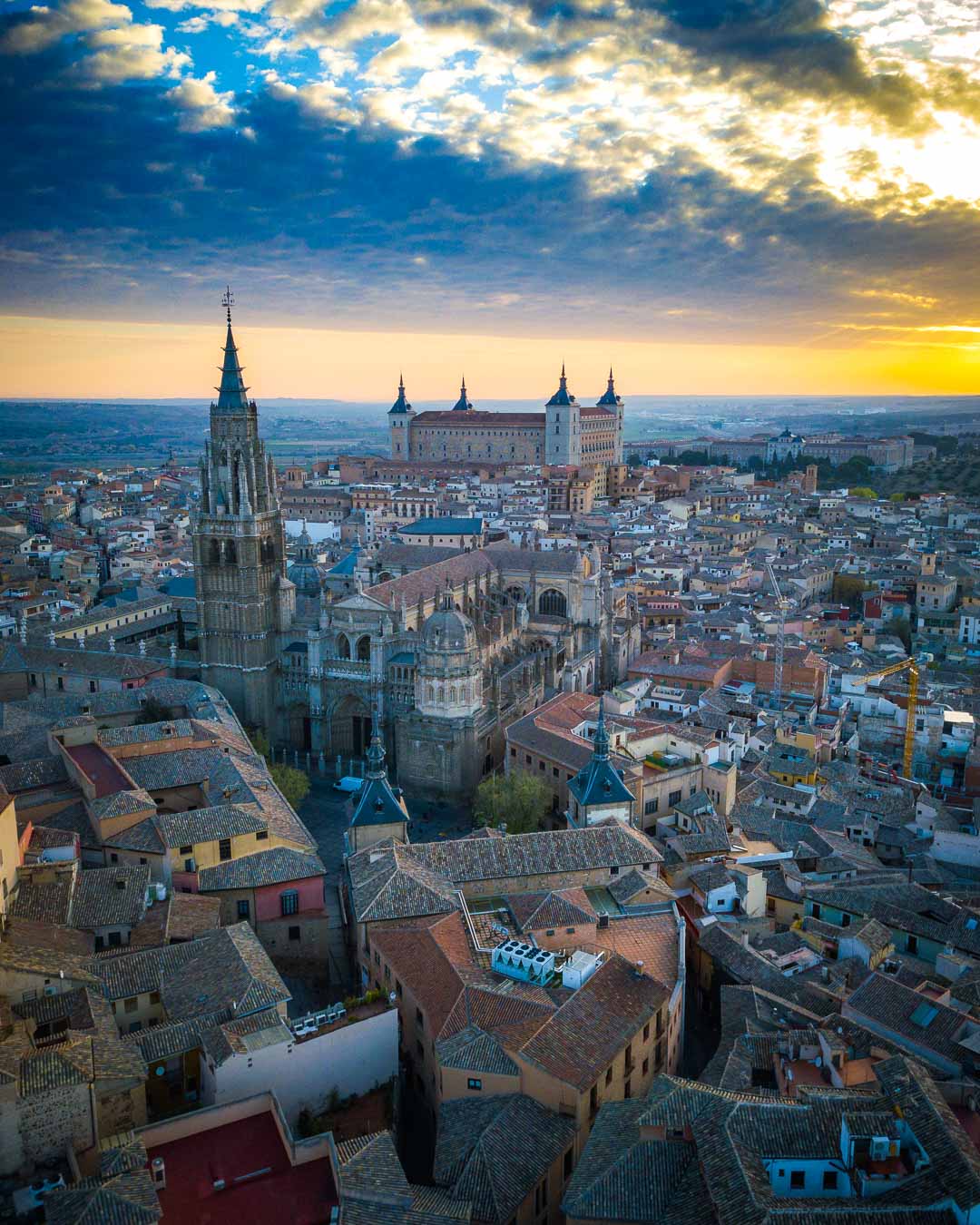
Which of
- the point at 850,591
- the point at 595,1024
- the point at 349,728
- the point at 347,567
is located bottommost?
the point at 349,728

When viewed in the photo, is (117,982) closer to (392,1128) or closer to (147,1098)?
(147,1098)

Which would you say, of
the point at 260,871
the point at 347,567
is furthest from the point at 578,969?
the point at 347,567

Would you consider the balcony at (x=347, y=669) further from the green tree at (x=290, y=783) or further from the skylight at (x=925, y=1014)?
the skylight at (x=925, y=1014)

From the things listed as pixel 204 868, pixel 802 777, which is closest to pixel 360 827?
pixel 204 868

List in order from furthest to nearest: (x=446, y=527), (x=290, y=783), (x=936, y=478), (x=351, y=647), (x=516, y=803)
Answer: (x=936, y=478), (x=446, y=527), (x=351, y=647), (x=290, y=783), (x=516, y=803)

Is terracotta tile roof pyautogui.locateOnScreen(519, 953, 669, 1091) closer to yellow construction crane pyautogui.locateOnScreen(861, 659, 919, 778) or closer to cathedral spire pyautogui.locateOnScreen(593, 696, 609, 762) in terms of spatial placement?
cathedral spire pyautogui.locateOnScreen(593, 696, 609, 762)

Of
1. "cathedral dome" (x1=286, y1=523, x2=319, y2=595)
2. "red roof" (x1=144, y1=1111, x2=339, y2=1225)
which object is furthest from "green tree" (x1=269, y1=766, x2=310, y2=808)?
"red roof" (x1=144, y1=1111, x2=339, y2=1225)

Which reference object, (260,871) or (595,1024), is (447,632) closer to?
(260,871)
